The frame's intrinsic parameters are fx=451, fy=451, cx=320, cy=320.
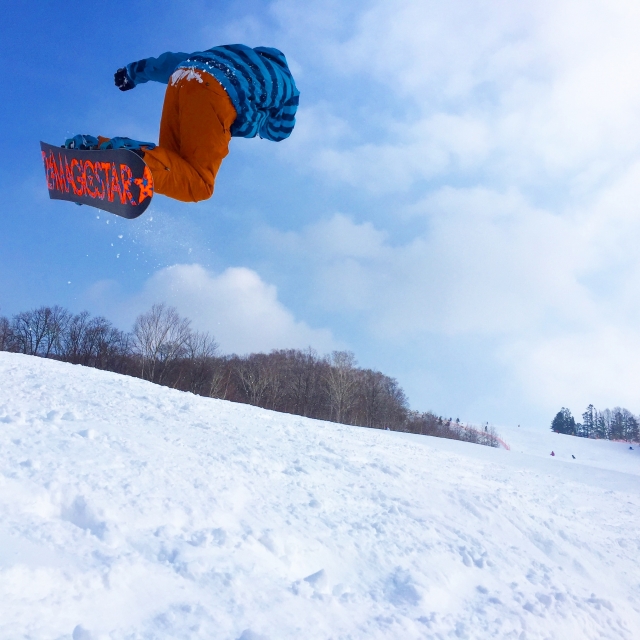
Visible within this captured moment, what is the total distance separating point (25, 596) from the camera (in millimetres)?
1820

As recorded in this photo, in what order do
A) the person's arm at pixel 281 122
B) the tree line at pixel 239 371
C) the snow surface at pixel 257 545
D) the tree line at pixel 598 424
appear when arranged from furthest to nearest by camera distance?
the tree line at pixel 598 424 < the tree line at pixel 239 371 < the person's arm at pixel 281 122 < the snow surface at pixel 257 545

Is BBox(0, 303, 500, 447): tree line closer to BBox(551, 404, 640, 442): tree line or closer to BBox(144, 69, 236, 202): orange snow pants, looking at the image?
BBox(144, 69, 236, 202): orange snow pants

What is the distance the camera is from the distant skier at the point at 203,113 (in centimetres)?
288

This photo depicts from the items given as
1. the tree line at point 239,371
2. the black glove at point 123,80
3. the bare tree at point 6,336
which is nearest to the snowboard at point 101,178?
the black glove at point 123,80

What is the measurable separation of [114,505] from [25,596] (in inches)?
33.6

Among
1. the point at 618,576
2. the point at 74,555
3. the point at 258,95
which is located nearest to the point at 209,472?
the point at 74,555

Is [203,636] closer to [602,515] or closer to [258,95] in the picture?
[258,95]

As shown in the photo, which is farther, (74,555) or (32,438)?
(32,438)

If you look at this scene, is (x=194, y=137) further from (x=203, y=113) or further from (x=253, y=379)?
(x=253, y=379)

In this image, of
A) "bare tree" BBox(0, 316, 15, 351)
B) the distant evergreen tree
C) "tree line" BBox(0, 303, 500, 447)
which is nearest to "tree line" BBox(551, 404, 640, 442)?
the distant evergreen tree

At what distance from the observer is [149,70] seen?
11.2ft

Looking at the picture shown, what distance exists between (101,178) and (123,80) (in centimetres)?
108

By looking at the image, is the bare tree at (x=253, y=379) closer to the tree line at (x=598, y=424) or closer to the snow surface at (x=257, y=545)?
the snow surface at (x=257, y=545)

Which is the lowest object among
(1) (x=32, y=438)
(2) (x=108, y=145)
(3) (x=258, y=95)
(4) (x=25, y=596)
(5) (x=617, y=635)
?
(5) (x=617, y=635)
